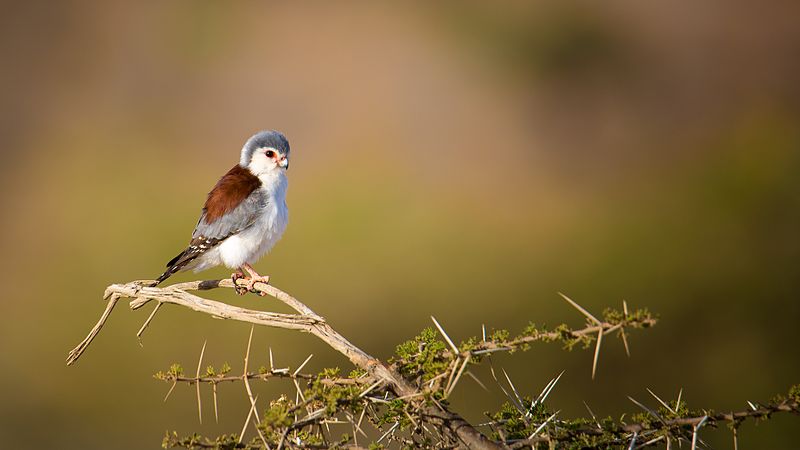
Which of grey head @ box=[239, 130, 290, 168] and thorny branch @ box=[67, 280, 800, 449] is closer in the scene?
thorny branch @ box=[67, 280, 800, 449]

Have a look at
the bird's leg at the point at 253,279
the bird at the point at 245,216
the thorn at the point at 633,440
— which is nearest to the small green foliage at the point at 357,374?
the thorn at the point at 633,440

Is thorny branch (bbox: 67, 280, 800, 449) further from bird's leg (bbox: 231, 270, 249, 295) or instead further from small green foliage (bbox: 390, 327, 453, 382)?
bird's leg (bbox: 231, 270, 249, 295)

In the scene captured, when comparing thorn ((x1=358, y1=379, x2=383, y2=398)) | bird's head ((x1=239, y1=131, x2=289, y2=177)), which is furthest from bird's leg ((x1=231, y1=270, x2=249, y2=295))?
thorn ((x1=358, y1=379, x2=383, y2=398))

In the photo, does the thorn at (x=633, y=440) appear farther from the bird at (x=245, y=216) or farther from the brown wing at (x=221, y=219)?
the brown wing at (x=221, y=219)

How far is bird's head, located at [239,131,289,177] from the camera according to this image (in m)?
3.31

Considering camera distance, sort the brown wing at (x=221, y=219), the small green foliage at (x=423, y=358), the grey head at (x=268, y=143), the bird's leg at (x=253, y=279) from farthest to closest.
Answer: the grey head at (x=268, y=143) < the brown wing at (x=221, y=219) < the bird's leg at (x=253, y=279) < the small green foliage at (x=423, y=358)

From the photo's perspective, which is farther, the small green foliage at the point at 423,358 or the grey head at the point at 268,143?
the grey head at the point at 268,143

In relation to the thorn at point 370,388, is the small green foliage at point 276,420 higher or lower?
Answer: higher

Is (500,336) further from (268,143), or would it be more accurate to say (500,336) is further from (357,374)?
(268,143)

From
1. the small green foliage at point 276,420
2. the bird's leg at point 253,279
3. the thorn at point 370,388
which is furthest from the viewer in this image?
the bird's leg at point 253,279

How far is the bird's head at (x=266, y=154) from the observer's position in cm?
331

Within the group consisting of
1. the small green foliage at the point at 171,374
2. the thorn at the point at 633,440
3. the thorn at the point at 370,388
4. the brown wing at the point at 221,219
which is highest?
the brown wing at the point at 221,219

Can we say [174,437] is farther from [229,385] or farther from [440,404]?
[229,385]

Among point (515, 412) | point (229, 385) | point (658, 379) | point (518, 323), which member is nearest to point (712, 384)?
point (658, 379)
